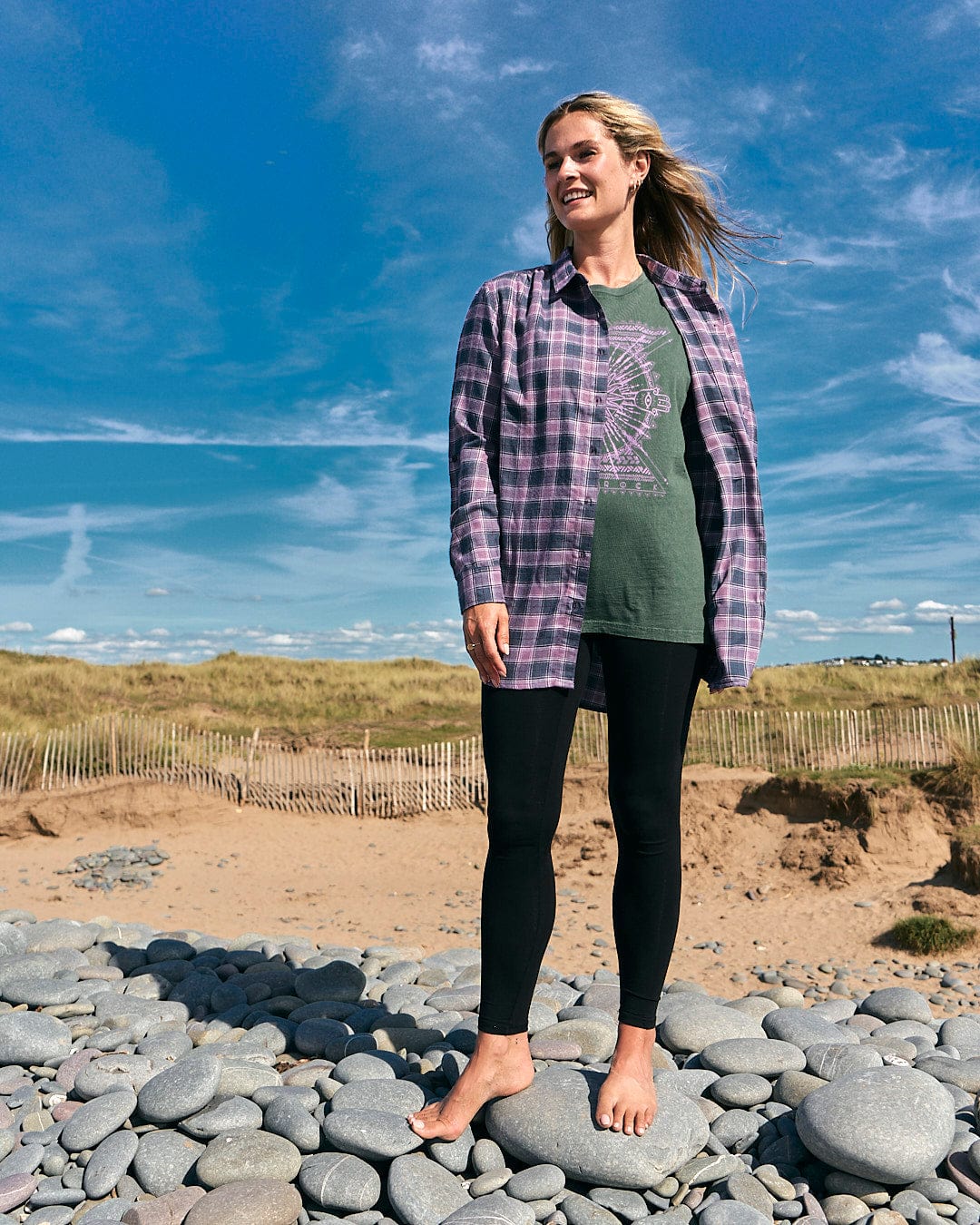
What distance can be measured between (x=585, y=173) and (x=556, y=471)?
89cm

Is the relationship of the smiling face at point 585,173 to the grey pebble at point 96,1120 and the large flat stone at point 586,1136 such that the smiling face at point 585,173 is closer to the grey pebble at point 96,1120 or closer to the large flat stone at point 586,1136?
the large flat stone at point 586,1136

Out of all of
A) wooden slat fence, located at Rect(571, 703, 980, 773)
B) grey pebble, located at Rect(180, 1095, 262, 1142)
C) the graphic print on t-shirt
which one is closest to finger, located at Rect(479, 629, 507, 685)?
the graphic print on t-shirt


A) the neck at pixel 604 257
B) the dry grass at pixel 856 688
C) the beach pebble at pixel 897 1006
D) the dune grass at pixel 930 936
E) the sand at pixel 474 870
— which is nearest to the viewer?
the neck at pixel 604 257

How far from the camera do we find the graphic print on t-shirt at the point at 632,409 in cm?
244

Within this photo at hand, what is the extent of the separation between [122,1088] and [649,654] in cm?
236

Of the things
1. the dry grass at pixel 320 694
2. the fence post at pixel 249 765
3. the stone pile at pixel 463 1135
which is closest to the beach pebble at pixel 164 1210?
the stone pile at pixel 463 1135

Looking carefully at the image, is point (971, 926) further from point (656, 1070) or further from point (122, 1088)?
point (122, 1088)

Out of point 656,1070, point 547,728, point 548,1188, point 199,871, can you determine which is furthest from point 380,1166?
point 199,871

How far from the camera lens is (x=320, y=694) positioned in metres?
25.2

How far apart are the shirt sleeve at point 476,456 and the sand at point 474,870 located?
522 centimetres

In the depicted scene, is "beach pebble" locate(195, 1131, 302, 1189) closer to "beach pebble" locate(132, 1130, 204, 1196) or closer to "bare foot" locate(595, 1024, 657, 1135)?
"beach pebble" locate(132, 1130, 204, 1196)

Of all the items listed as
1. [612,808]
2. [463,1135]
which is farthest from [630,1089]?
[612,808]

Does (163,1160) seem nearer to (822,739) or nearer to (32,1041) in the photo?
(32,1041)

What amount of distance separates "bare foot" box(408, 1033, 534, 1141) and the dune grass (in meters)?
5.82
